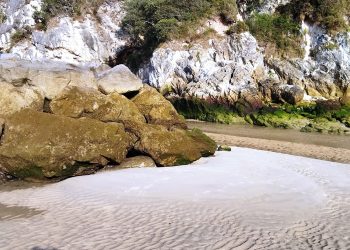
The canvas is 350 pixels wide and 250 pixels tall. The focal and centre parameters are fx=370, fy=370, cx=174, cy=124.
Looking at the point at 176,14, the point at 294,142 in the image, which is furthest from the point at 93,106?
the point at 176,14

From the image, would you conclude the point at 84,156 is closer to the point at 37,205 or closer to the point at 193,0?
the point at 37,205

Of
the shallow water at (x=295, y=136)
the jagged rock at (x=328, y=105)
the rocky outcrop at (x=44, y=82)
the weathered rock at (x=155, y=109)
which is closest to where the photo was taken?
the rocky outcrop at (x=44, y=82)

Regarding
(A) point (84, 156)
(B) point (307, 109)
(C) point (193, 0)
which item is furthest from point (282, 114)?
(A) point (84, 156)

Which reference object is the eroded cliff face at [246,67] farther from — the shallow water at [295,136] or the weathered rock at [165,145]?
the weathered rock at [165,145]

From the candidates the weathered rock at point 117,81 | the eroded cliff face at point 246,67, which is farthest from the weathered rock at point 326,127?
the weathered rock at point 117,81

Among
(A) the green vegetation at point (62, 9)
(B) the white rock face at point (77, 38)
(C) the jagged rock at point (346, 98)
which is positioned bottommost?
(C) the jagged rock at point (346, 98)

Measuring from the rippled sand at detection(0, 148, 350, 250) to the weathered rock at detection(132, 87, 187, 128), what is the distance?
271cm

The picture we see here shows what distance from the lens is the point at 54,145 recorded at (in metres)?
10.2

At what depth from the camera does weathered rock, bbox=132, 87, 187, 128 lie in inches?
528

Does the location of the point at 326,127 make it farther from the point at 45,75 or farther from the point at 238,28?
the point at 45,75

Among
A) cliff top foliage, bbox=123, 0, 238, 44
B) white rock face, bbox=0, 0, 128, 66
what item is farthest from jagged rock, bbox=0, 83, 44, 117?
white rock face, bbox=0, 0, 128, 66

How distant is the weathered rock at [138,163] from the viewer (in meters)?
11.5

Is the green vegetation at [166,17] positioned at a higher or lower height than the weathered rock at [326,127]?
higher

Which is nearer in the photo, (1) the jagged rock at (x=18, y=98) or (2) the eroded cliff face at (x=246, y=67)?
(1) the jagged rock at (x=18, y=98)
